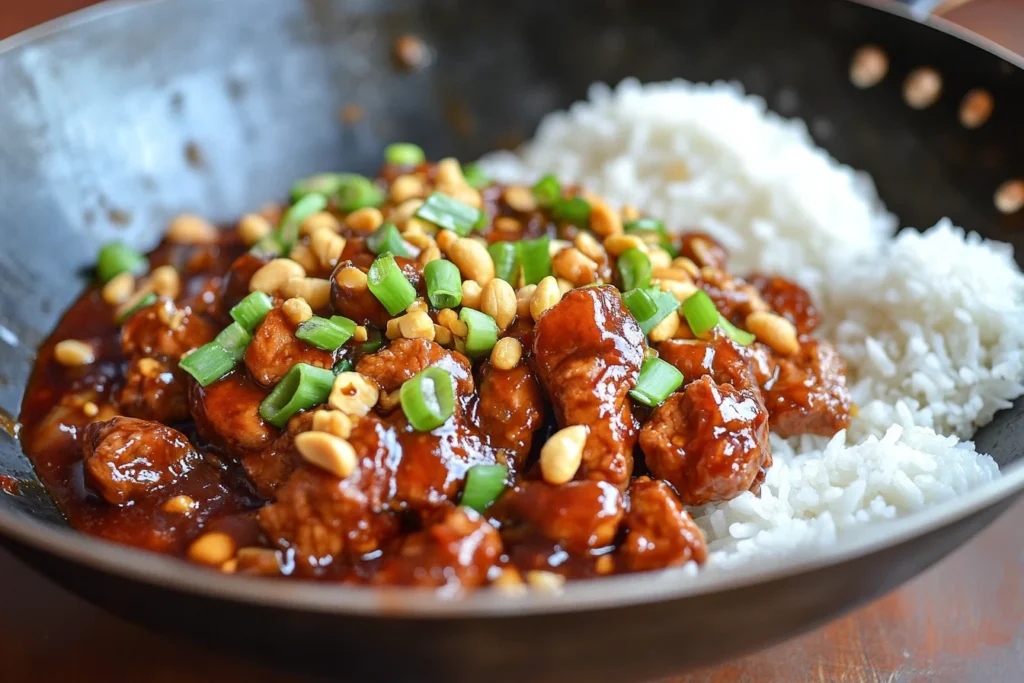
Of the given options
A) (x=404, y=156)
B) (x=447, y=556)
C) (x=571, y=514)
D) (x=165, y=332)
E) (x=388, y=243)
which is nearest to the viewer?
(x=447, y=556)

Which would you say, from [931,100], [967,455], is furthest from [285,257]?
[931,100]

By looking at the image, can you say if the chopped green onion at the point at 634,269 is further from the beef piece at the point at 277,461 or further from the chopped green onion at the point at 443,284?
the beef piece at the point at 277,461

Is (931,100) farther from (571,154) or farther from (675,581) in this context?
(675,581)

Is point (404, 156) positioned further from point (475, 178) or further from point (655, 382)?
point (655, 382)

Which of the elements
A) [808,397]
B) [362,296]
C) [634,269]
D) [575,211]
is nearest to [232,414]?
[362,296]

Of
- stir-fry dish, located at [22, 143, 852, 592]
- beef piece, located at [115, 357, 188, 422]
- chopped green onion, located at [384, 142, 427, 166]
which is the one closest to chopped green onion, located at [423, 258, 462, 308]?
stir-fry dish, located at [22, 143, 852, 592]
